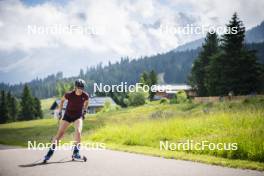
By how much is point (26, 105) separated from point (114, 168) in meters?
85.4

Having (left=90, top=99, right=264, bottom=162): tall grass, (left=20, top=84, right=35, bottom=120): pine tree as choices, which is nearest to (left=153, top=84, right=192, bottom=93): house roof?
(left=90, top=99, right=264, bottom=162): tall grass

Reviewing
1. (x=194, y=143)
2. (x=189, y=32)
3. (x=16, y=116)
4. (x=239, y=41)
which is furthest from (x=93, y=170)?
(x=16, y=116)

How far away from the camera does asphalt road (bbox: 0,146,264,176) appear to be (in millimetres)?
7695

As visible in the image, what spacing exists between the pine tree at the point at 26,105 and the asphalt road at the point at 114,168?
8106 centimetres

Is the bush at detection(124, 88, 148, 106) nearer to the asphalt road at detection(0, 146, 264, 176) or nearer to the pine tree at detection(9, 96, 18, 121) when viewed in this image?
the pine tree at detection(9, 96, 18, 121)

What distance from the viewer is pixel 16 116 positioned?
3568 inches

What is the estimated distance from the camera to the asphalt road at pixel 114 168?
770cm

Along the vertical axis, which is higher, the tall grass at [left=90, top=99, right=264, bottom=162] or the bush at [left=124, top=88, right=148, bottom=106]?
the bush at [left=124, top=88, right=148, bottom=106]

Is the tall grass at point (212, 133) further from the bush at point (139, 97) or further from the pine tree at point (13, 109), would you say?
the pine tree at point (13, 109)

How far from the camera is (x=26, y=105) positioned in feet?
295

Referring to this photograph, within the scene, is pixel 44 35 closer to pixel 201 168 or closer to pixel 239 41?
pixel 201 168

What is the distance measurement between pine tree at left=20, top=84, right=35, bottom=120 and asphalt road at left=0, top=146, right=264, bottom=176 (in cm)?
8106

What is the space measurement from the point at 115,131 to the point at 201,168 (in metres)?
9.76

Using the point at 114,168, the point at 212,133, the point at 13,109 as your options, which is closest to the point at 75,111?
the point at 114,168
